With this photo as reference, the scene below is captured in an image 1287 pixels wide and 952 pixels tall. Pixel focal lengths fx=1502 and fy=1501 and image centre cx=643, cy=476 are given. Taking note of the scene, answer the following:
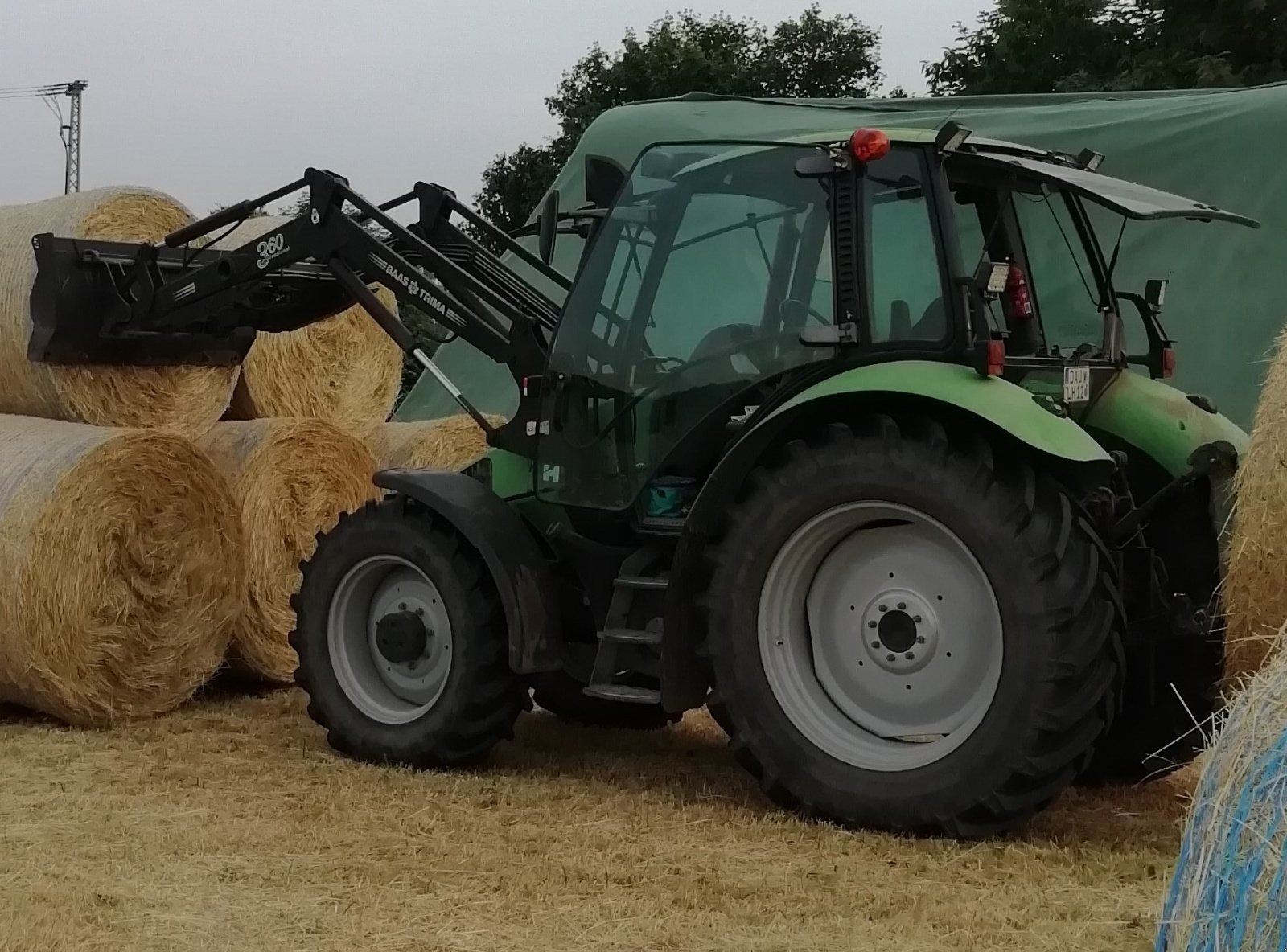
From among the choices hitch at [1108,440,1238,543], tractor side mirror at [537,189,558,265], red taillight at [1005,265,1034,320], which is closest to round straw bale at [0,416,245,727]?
tractor side mirror at [537,189,558,265]

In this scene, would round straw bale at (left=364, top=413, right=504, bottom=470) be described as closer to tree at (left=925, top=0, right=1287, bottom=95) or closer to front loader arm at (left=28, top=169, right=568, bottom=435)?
front loader arm at (left=28, top=169, right=568, bottom=435)

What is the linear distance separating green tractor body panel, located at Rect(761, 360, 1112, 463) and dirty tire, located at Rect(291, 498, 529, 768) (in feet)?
4.12

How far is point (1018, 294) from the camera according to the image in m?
4.70

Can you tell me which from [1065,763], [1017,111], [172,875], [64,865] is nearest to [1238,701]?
[1065,763]

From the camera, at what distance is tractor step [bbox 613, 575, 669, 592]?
446 cm

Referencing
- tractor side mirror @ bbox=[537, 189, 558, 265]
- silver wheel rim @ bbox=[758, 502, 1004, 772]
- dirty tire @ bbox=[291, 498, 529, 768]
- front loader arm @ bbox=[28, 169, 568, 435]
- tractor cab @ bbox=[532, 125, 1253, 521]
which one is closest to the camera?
silver wheel rim @ bbox=[758, 502, 1004, 772]

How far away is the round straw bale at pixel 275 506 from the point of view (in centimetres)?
640

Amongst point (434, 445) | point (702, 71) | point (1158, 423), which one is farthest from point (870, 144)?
point (702, 71)

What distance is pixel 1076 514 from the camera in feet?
12.7

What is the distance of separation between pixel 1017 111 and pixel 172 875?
6743mm

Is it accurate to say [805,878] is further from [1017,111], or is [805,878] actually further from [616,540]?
[1017,111]

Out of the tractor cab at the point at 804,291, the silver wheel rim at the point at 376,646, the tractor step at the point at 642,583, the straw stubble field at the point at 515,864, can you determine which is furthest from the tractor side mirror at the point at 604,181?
the straw stubble field at the point at 515,864

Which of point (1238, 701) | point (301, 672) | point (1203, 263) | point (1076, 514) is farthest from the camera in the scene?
point (1203, 263)

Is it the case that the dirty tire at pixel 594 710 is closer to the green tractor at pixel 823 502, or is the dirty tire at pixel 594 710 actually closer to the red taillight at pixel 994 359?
the green tractor at pixel 823 502
